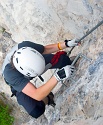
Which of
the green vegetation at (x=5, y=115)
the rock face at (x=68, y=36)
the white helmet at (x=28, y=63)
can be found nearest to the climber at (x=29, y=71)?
the white helmet at (x=28, y=63)

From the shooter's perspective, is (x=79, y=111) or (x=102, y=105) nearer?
(x=102, y=105)

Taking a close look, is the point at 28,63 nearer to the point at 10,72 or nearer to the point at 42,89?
the point at 10,72

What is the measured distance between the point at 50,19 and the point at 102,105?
9.90ft

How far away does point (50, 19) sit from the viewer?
6.46 meters

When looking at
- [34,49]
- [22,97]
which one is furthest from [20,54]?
[22,97]

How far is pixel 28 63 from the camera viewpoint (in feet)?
14.6

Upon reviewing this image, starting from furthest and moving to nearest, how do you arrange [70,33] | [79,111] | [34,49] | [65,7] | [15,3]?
1. [15,3]
2. [70,33]
3. [65,7]
4. [34,49]
5. [79,111]

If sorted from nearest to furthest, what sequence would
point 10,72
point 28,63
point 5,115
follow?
point 28,63
point 10,72
point 5,115

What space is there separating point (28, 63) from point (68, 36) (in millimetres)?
2099

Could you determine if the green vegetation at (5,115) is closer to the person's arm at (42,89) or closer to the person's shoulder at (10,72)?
the person's shoulder at (10,72)

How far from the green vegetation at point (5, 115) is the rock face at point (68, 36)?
5.74 feet

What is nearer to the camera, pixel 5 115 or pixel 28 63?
pixel 28 63

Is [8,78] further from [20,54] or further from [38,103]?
[38,103]

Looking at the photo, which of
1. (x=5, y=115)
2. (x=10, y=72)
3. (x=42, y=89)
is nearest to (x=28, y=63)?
(x=10, y=72)
